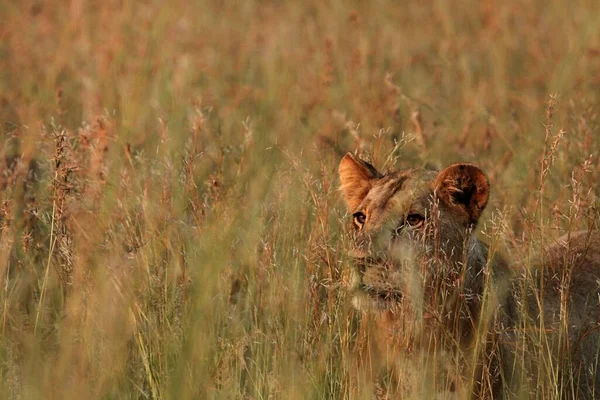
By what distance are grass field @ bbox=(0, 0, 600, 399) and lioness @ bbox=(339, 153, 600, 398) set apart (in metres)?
0.14

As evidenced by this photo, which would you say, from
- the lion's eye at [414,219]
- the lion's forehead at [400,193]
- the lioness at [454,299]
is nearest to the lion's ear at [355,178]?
the lioness at [454,299]

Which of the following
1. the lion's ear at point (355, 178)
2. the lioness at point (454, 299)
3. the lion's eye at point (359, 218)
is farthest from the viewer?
the lion's ear at point (355, 178)

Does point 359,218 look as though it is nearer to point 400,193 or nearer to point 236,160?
point 400,193

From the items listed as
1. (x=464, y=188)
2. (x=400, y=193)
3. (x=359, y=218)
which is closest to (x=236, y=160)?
(x=359, y=218)

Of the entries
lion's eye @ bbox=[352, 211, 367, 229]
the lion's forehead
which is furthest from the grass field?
the lion's forehead

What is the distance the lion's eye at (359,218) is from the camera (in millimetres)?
4538

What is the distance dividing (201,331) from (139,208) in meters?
1.06

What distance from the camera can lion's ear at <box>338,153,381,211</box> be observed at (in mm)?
4660

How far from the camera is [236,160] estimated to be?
19.4 feet

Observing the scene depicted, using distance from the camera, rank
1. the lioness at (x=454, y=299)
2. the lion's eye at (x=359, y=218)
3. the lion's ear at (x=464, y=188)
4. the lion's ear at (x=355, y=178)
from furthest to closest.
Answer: the lion's ear at (x=355, y=178) < the lion's eye at (x=359, y=218) < the lion's ear at (x=464, y=188) < the lioness at (x=454, y=299)

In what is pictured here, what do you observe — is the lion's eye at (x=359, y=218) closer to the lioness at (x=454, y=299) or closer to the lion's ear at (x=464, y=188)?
the lioness at (x=454, y=299)

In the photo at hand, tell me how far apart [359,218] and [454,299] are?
0.62 meters

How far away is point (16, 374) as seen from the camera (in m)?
3.78

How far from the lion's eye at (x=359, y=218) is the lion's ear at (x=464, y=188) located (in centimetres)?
32
